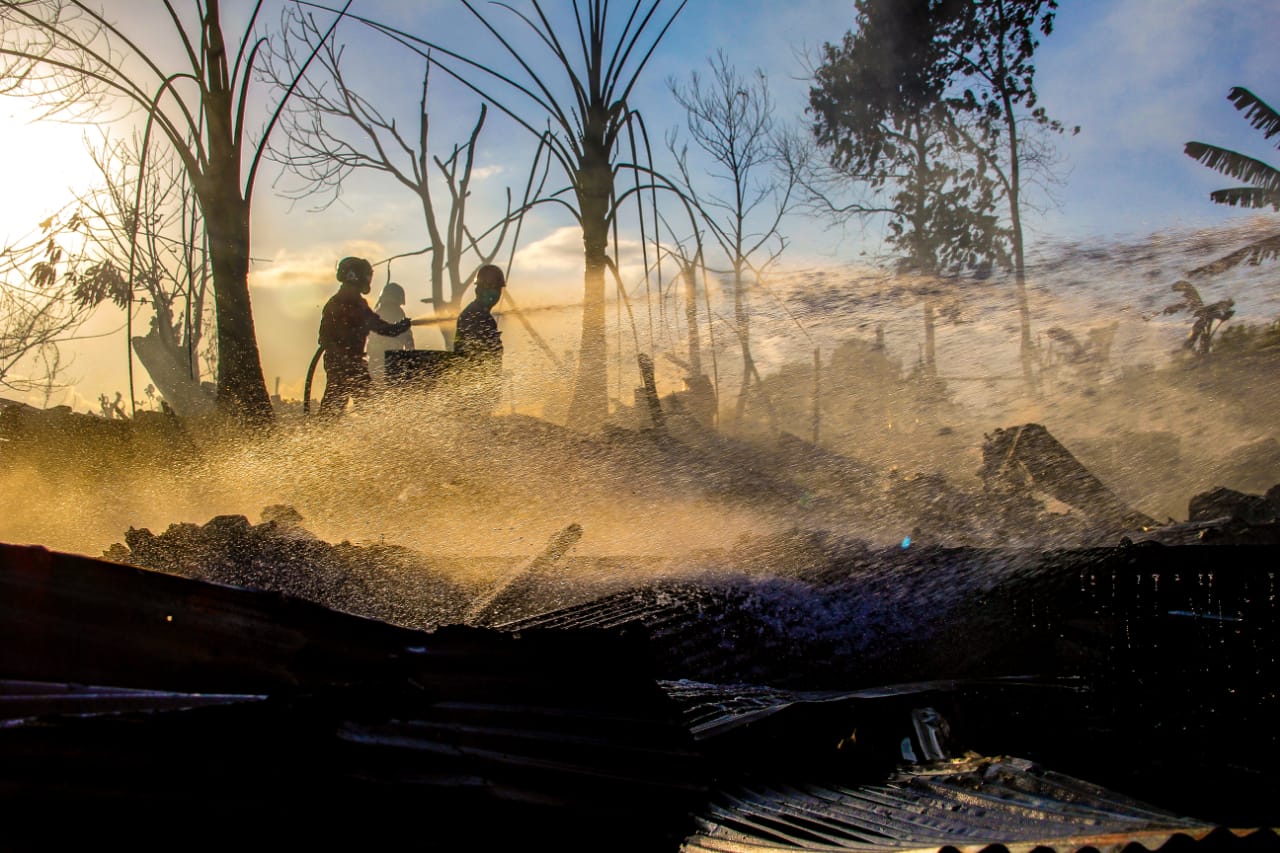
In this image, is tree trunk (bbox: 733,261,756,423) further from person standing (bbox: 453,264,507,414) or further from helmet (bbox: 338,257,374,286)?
helmet (bbox: 338,257,374,286)

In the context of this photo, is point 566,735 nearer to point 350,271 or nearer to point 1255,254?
point 350,271

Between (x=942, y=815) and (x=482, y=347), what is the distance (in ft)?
23.8

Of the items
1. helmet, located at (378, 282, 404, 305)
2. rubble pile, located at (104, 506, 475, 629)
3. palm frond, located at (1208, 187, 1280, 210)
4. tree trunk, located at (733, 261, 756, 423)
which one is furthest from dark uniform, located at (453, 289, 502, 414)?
palm frond, located at (1208, 187, 1280, 210)

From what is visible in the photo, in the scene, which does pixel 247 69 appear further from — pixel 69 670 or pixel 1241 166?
pixel 1241 166

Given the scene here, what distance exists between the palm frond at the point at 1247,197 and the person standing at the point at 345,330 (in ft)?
52.0

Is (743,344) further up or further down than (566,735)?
further up

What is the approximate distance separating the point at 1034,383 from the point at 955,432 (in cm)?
85

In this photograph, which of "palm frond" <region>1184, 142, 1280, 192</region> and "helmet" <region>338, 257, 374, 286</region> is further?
"palm frond" <region>1184, 142, 1280, 192</region>

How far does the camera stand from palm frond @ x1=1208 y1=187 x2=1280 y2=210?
16.6 meters

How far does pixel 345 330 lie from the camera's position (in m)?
8.70

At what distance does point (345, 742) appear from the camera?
4.65 ft

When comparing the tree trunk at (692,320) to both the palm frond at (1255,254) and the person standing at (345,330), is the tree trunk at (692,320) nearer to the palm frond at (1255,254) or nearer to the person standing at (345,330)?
the person standing at (345,330)

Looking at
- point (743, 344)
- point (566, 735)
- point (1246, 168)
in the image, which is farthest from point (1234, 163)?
point (566, 735)

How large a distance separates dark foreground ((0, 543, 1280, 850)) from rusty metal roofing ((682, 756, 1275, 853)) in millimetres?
11
